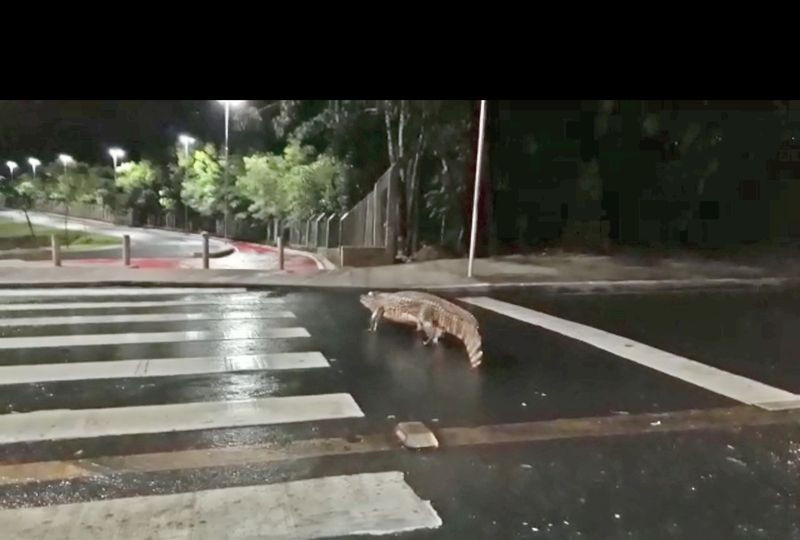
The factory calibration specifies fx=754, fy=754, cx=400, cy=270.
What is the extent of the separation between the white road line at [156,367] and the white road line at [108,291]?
16.4 ft

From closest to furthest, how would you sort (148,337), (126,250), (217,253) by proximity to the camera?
1. (148,337)
2. (126,250)
3. (217,253)

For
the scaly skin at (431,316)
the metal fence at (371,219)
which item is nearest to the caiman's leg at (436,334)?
the scaly skin at (431,316)

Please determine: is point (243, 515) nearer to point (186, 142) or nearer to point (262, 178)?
point (186, 142)

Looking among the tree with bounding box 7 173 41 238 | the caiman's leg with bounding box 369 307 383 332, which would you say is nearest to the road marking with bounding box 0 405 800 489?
the caiman's leg with bounding box 369 307 383 332

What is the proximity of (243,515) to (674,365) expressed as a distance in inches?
209

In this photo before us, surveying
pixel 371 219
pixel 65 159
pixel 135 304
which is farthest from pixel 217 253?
pixel 135 304

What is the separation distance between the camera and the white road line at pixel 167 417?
5496 mm

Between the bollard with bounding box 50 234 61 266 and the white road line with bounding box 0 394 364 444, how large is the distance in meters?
9.83

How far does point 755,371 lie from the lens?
25.6 feet

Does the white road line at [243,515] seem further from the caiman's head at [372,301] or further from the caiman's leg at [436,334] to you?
the caiman's head at [372,301]

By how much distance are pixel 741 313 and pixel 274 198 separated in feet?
45.6

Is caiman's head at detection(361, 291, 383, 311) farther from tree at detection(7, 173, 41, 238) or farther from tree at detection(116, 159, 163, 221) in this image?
tree at detection(7, 173, 41, 238)

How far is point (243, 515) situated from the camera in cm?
416
